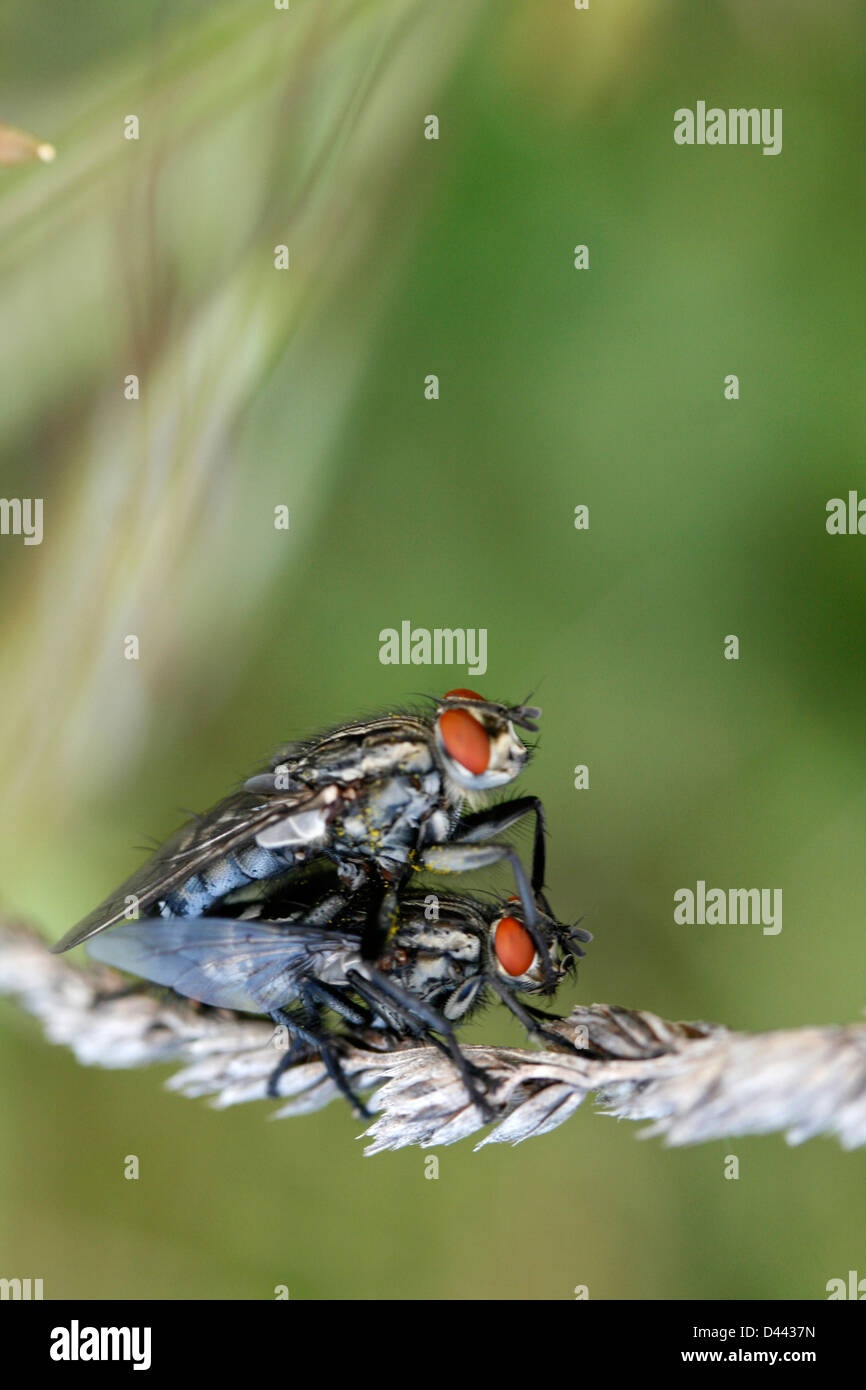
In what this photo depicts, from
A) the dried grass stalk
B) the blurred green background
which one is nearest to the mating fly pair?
the dried grass stalk

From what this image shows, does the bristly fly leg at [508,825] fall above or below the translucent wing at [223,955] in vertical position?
above

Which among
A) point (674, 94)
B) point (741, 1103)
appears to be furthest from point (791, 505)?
point (741, 1103)

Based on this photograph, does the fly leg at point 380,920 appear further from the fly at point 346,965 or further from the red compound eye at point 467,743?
the red compound eye at point 467,743

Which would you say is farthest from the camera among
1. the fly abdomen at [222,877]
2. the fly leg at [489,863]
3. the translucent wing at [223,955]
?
the fly abdomen at [222,877]

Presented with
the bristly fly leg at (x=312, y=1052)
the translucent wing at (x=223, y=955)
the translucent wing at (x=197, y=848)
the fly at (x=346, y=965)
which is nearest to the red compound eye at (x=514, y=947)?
the fly at (x=346, y=965)

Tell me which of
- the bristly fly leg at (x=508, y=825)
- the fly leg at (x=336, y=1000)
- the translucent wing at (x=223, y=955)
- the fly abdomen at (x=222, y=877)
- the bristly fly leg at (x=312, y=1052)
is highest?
the bristly fly leg at (x=508, y=825)

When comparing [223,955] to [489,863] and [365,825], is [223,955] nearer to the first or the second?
[365,825]

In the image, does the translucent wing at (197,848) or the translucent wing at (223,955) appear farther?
the translucent wing at (197,848)

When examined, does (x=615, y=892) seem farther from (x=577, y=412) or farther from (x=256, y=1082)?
(x=577, y=412)
